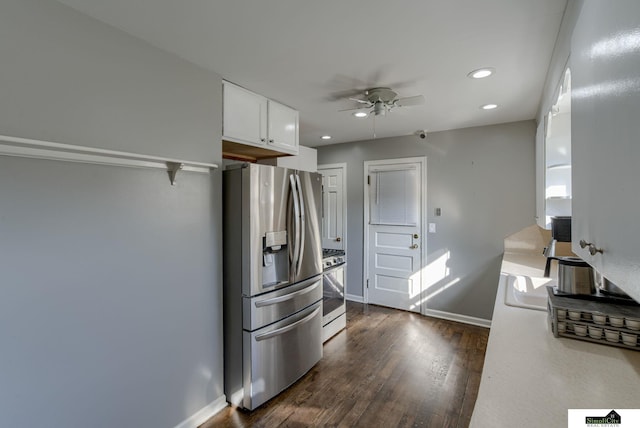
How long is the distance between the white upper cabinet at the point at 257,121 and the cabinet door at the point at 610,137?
2.02 meters

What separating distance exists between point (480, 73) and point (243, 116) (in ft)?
5.86

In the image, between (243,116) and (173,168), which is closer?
(173,168)

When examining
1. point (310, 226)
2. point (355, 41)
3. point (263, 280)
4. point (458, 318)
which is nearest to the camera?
point (355, 41)

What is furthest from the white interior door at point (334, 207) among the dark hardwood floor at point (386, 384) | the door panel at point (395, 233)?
the dark hardwood floor at point (386, 384)

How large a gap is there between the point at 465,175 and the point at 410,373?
239cm

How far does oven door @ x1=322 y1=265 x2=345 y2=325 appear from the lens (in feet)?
10.9

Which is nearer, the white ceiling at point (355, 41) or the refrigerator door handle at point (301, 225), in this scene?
the white ceiling at point (355, 41)

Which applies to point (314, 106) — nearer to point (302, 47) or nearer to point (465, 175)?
point (302, 47)

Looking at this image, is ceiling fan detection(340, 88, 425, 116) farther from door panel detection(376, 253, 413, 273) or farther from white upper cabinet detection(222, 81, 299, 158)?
door panel detection(376, 253, 413, 273)

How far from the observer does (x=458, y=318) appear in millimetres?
3799

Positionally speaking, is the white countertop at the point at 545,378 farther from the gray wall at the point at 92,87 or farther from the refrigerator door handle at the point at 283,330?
the gray wall at the point at 92,87

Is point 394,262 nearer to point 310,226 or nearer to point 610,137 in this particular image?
point 310,226

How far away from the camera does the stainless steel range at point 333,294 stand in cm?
329

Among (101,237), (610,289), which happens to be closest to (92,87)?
(101,237)
